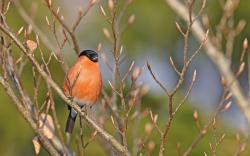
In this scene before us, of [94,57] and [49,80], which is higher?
[49,80]

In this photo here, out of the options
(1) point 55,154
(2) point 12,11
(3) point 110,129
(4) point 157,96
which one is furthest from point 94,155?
(1) point 55,154

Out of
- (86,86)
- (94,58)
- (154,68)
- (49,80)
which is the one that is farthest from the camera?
(154,68)

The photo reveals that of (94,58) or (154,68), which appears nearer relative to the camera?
(94,58)

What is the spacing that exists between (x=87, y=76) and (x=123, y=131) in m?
1.25

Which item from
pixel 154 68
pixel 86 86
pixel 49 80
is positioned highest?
pixel 49 80

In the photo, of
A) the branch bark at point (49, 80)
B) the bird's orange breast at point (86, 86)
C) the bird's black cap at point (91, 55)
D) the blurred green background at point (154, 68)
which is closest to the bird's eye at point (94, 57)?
the bird's black cap at point (91, 55)

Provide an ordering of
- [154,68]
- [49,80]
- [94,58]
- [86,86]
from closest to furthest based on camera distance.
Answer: [49,80] → [86,86] → [94,58] → [154,68]

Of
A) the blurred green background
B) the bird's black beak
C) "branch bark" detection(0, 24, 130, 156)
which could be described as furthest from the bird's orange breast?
the blurred green background

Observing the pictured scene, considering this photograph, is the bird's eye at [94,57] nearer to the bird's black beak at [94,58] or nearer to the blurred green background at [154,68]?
the bird's black beak at [94,58]

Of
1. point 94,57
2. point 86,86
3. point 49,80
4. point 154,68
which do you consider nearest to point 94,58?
point 94,57

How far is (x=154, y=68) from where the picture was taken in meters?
13.4

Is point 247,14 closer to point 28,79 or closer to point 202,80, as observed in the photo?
point 202,80

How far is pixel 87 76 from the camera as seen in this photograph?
438 cm

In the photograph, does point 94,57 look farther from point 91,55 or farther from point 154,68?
point 154,68
